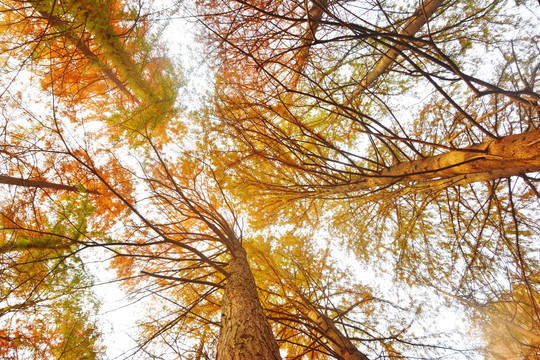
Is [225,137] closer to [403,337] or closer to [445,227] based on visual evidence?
[445,227]

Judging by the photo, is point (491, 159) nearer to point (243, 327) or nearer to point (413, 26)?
point (243, 327)

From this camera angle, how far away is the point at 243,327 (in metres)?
1.73

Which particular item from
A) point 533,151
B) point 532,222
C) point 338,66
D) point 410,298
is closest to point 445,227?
point 532,222

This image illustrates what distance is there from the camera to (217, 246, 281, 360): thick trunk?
4.98 feet

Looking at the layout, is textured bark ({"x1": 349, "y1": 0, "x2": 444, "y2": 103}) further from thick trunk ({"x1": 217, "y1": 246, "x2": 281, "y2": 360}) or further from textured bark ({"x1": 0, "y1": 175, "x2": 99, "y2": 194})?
textured bark ({"x1": 0, "y1": 175, "x2": 99, "y2": 194})

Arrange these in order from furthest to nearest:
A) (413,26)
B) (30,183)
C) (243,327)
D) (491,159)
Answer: (30,183) → (413,26) → (243,327) → (491,159)

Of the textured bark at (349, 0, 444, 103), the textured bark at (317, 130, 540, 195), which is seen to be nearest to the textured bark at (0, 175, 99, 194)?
the textured bark at (317, 130, 540, 195)

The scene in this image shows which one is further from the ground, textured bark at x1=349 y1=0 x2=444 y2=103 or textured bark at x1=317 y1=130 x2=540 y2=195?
textured bark at x1=349 y1=0 x2=444 y2=103

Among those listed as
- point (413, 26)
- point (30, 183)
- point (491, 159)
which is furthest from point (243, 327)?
point (30, 183)

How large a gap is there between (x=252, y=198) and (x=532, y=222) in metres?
4.45

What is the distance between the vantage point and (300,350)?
→ 12.5 feet

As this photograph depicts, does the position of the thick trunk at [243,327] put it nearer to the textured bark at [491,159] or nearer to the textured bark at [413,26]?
the textured bark at [491,159]

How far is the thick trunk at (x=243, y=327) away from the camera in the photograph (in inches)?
59.7

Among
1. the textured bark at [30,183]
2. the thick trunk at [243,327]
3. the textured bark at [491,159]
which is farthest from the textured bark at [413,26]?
the textured bark at [30,183]
